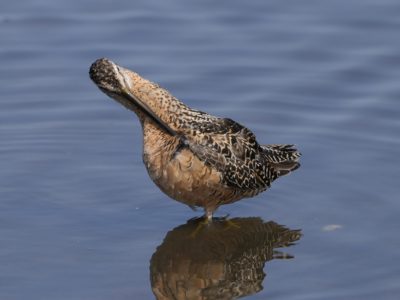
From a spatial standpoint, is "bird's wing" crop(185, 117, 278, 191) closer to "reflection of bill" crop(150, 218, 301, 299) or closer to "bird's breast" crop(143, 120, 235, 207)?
"bird's breast" crop(143, 120, 235, 207)

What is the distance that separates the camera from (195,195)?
7.74m

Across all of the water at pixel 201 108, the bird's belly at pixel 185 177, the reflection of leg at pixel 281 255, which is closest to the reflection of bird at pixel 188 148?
the bird's belly at pixel 185 177

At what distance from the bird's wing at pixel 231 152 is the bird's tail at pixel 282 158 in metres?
0.05

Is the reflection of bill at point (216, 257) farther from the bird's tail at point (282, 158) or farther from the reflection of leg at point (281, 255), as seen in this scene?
the bird's tail at point (282, 158)

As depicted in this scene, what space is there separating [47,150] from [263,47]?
2445mm

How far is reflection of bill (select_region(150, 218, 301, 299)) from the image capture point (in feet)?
23.1

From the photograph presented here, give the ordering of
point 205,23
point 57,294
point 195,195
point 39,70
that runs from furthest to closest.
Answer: point 205,23 → point 39,70 → point 195,195 → point 57,294

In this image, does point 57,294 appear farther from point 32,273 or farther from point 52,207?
point 52,207

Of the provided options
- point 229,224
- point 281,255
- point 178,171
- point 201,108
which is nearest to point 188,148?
point 178,171

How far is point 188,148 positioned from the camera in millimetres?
7688

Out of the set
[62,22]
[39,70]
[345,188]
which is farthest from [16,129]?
[345,188]

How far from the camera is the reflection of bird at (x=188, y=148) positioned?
7.64m

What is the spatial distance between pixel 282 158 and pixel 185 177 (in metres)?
1.03

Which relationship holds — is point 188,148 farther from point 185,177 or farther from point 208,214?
point 208,214
